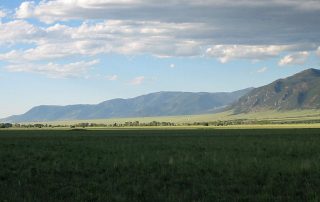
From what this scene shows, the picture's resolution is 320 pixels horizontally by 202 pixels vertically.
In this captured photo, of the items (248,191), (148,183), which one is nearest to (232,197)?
(248,191)

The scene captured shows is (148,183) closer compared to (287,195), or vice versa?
(287,195)

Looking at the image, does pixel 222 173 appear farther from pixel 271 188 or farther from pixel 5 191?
pixel 5 191

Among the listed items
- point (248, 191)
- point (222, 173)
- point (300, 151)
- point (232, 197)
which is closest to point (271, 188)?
point (248, 191)

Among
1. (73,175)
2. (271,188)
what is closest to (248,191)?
(271,188)

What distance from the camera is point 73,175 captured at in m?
21.9

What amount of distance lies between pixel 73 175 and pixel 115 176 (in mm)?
1887

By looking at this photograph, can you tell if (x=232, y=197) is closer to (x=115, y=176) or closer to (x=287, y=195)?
(x=287, y=195)

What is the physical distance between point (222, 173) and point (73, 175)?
6245mm

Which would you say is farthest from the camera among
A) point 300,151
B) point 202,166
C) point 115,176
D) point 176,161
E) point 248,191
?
point 300,151

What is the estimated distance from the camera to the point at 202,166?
24125mm

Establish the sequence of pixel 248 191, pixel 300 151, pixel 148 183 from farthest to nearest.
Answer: pixel 300 151 → pixel 148 183 → pixel 248 191

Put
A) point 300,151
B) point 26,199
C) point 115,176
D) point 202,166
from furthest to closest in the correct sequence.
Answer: point 300,151 < point 202,166 < point 115,176 < point 26,199

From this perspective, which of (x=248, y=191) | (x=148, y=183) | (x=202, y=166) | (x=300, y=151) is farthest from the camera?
(x=300, y=151)

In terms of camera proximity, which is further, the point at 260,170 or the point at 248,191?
the point at 260,170
